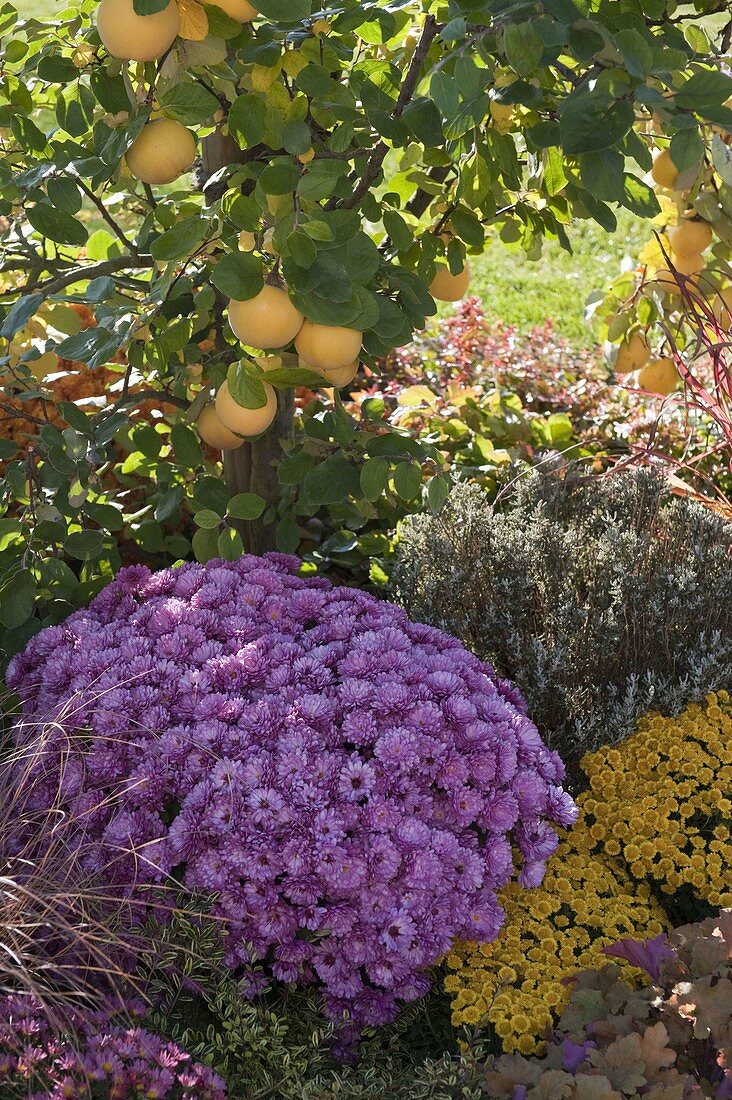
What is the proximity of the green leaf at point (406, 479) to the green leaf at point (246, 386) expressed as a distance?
369mm

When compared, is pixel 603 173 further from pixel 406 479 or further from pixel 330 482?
pixel 330 482

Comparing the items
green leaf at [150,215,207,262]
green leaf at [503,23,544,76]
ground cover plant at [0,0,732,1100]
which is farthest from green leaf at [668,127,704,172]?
green leaf at [150,215,207,262]

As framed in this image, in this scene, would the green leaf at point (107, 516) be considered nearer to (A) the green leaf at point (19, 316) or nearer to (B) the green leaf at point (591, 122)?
(A) the green leaf at point (19, 316)

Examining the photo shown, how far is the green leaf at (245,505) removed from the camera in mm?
2391

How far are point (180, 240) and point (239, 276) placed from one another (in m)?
0.17

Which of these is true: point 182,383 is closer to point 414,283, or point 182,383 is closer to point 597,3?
point 414,283

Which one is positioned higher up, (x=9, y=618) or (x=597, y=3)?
(x=597, y=3)

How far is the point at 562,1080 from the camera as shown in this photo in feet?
4.83

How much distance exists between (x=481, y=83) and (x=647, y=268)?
1.71 metres

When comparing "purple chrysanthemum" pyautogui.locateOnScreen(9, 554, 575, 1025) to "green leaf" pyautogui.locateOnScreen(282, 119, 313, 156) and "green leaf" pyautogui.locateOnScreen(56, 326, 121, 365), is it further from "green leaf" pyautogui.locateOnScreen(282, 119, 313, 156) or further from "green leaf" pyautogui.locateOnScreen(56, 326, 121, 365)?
"green leaf" pyautogui.locateOnScreen(282, 119, 313, 156)

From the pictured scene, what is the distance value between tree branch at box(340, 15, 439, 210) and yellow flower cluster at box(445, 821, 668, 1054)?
1314 millimetres

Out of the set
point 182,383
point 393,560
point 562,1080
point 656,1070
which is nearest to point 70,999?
point 562,1080

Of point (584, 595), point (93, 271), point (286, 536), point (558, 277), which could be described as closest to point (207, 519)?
point (286, 536)

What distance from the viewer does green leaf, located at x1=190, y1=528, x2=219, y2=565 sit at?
8.14 ft
